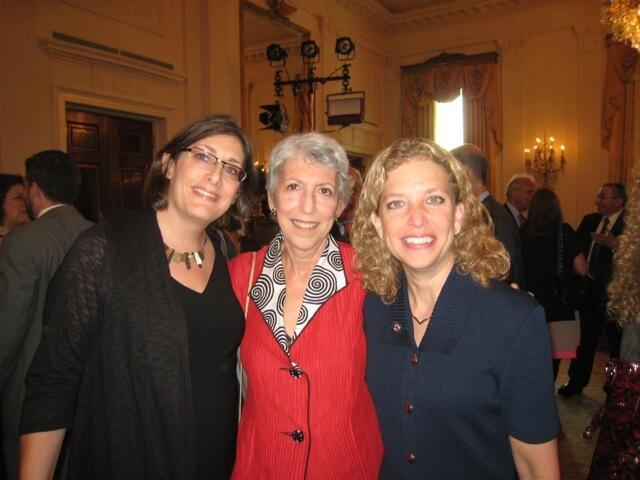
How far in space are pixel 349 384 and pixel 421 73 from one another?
10.3 metres

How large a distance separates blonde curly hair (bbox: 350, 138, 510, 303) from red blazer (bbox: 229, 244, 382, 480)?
15 cm

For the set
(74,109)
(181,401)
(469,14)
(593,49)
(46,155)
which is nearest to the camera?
(181,401)

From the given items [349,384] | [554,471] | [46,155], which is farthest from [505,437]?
[46,155]

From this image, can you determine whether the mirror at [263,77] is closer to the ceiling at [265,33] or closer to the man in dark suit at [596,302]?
the ceiling at [265,33]

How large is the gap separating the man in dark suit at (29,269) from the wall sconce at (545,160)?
910 centimetres

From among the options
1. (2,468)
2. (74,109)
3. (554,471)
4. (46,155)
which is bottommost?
(2,468)

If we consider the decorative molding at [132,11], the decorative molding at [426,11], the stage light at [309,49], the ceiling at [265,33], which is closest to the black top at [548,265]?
the decorative molding at [132,11]

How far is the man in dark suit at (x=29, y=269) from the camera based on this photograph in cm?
235

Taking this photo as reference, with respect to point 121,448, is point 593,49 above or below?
above

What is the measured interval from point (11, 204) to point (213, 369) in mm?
2620

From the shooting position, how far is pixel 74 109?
5.17 m

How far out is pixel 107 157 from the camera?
18.4 feet

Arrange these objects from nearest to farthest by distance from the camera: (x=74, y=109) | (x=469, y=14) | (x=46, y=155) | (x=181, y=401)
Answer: (x=181, y=401)
(x=46, y=155)
(x=74, y=109)
(x=469, y=14)

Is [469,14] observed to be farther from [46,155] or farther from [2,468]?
[2,468]
